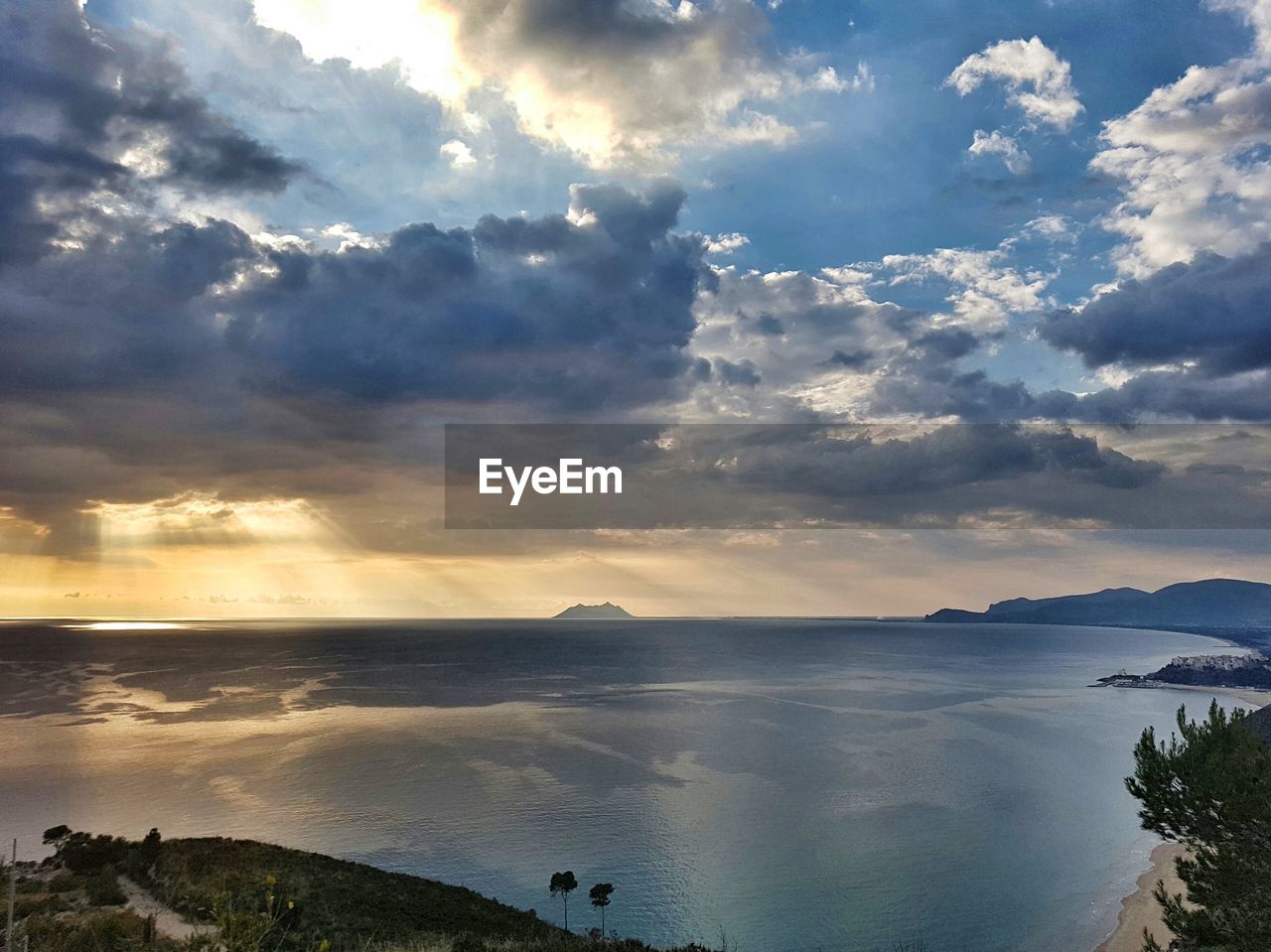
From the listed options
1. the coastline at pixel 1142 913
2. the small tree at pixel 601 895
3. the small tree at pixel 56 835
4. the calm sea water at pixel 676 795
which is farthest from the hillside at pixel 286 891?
the coastline at pixel 1142 913

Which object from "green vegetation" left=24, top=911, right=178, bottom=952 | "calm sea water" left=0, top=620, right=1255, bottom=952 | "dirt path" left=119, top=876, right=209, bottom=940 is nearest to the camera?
"green vegetation" left=24, top=911, right=178, bottom=952

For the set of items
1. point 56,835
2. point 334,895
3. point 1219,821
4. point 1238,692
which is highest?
point 1219,821

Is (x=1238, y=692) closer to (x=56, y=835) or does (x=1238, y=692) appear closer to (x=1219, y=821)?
(x=1219, y=821)

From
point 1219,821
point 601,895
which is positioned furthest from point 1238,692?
point 601,895

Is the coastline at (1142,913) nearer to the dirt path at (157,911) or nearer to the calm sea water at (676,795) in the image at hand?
the calm sea water at (676,795)

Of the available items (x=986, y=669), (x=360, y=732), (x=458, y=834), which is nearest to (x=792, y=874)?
(x=458, y=834)

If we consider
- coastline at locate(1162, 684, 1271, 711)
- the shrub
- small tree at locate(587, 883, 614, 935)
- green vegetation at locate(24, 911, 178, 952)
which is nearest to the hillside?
the shrub

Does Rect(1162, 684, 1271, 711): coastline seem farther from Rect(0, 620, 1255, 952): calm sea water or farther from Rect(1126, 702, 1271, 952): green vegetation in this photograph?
Rect(1126, 702, 1271, 952): green vegetation
